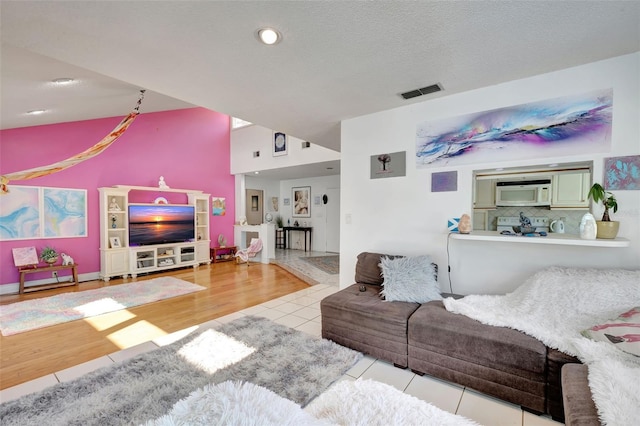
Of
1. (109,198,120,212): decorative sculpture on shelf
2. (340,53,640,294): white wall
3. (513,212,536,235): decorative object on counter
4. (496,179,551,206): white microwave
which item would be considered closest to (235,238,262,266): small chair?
(109,198,120,212): decorative sculpture on shelf

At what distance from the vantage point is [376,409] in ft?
3.31

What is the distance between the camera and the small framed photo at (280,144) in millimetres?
6080

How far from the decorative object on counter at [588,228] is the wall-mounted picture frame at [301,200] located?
6580mm

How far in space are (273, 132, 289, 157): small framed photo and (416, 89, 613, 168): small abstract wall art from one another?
156 inches

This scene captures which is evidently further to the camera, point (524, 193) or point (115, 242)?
point (115, 242)

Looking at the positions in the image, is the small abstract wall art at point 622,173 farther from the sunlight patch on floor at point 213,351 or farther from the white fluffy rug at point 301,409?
the sunlight patch on floor at point 213,351

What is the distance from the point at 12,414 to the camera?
1.56 meters

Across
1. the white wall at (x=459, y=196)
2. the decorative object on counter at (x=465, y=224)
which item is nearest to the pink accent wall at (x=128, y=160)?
the white wall at (x=459, y=196)

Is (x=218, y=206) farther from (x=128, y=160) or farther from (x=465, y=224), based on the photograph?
(x=465, y=224)

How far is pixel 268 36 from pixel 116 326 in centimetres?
325

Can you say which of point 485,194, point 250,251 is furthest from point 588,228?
Answer: point 250,251

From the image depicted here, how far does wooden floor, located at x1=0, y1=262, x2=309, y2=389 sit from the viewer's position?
2.19m

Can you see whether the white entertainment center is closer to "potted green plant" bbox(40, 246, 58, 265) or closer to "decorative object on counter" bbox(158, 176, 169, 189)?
"decorative object on counter" bbox(158, 176, 169, 189)

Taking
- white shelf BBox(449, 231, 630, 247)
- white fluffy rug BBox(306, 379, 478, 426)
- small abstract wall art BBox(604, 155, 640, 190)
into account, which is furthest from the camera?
small abstract wall art BBox(604, 155, 640, 190)
